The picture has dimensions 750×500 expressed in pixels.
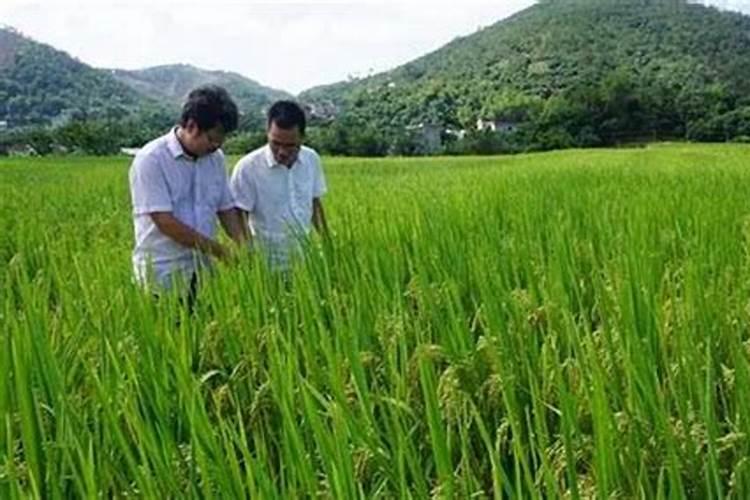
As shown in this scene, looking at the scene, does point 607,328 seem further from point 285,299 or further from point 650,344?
point 285,299

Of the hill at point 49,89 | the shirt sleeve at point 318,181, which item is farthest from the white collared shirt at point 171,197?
the hill at point 49,89

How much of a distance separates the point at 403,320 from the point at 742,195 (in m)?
3.64

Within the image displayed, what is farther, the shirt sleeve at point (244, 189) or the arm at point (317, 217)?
the arm at point (317, 217)

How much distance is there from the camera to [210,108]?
3.04 metres

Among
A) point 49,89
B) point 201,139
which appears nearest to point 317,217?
point 201,139

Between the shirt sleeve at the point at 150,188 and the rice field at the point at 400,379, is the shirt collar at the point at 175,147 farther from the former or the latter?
the rice field at the point at 400,379

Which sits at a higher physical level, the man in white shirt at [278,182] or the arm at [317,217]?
the man in white shirt at [278,182]

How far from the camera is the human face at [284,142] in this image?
3.51 metres

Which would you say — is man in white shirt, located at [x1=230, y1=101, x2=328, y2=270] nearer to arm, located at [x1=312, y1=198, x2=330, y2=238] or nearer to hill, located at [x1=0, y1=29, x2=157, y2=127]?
arm, located at [x1=312, y1=198, x2=330, y2=238]

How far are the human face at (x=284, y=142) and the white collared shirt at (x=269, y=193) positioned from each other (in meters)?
0.03

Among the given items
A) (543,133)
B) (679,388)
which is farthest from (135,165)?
(543,133)

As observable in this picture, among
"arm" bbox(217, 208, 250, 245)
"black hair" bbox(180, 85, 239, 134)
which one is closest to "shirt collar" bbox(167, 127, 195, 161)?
"black hair" bbox(180, 85, 239, 134)

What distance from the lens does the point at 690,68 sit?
75.9 m

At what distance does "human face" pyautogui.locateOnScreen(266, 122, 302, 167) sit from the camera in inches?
138
